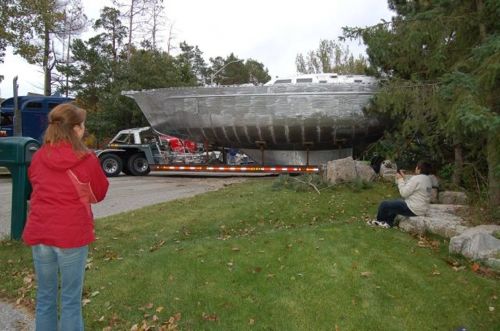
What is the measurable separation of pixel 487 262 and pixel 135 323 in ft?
12.7

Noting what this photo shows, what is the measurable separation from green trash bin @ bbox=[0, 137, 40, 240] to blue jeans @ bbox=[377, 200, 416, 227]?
498cm

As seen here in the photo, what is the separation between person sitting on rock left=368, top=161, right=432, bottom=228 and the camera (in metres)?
6.83

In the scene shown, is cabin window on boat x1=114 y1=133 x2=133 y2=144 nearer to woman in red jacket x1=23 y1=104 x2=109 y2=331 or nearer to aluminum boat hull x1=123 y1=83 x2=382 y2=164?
aluminum boat hull x1=123 y1=83 x2=382 y2=164

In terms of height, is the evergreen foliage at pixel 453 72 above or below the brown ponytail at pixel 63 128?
above

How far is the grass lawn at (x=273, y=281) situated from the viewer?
4242 millimetres

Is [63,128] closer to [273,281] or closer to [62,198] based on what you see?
[62,198]

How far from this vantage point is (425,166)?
6.96 meters

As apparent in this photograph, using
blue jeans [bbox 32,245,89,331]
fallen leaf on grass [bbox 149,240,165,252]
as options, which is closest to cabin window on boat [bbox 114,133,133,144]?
fallen leaf on grass [bbox 149,240,165,252]

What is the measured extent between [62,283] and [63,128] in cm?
104

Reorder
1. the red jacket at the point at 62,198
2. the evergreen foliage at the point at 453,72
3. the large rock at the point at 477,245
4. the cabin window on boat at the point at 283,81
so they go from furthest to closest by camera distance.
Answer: the cabin window on boat at the point at 283,81 → the evergreen foliage at the point at 453,72 → the large rock at the point at 477,245 → the red jacket at the point at 62,198

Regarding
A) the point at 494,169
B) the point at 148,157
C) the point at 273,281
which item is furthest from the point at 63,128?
the point at 148,157

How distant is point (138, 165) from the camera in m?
17.1

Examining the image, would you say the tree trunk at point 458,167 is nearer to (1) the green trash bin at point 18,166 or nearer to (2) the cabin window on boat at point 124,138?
(1) the green trash bin at point 18,166

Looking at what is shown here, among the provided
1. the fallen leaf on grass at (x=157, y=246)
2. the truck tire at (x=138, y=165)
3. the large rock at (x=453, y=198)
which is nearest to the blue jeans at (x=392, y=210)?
the large rock at (x=453, y=198)
